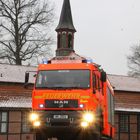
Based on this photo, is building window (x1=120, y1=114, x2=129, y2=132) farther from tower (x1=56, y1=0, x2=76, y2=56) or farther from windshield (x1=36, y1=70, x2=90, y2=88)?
windshield (x1=36, y1=70, x2=90, y2=88)

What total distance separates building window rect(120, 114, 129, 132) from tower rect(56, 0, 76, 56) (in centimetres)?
2224

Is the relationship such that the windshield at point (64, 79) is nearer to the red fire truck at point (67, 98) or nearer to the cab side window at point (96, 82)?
the red fire truck at point (67, 98)

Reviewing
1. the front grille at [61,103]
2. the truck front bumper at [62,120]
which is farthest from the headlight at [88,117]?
the front grille at [61,103]

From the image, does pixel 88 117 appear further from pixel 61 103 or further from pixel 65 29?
pixel 65 29

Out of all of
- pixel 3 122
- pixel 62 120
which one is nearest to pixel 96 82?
pixel 62 120

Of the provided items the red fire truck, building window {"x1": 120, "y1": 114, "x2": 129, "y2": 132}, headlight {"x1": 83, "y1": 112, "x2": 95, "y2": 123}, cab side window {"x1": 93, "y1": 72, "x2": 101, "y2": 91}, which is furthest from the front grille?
building window {"x1": 120, "y1": 114, "x2": 129, "y2": 132}

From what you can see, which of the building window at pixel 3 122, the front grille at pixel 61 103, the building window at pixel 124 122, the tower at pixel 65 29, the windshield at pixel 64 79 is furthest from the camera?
the tower at pixel 65 29

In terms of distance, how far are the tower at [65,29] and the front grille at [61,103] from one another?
50130 mm

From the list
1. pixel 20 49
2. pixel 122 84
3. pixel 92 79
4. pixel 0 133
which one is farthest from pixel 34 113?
pixel 20 49

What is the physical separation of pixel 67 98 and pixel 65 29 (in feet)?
166

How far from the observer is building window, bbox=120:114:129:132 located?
4812 centimetres

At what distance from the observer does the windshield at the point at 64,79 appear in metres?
19.2

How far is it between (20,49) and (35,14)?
4.91 meters

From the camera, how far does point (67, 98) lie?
62.6 ft
